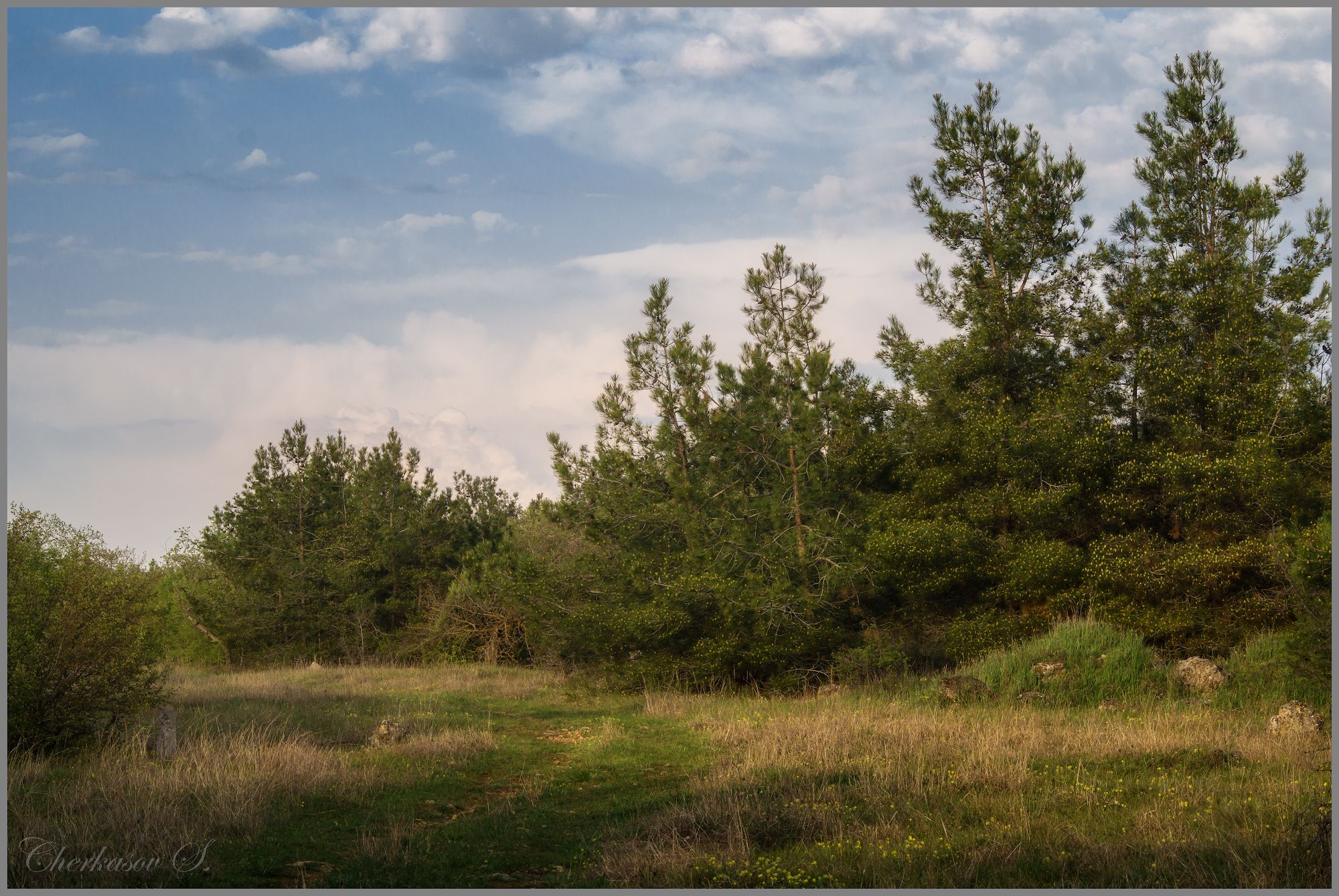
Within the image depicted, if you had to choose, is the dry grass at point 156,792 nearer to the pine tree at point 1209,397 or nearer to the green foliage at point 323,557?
the pine tree at point 1209,397

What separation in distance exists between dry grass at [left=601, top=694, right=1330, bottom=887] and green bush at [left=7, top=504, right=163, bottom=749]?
776cm

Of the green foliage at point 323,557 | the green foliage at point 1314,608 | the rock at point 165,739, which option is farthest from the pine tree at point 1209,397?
the green foliage at point 323,557

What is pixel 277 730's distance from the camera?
43.2 ft

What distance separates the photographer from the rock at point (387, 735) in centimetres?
1260

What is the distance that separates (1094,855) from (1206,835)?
1012 millimetres

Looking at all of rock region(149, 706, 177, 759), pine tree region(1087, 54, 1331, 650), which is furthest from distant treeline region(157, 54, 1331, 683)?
rock region(149, 706, 177, 759)

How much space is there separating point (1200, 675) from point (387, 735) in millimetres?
12875

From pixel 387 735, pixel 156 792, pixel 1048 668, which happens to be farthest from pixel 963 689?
pixel 156 792

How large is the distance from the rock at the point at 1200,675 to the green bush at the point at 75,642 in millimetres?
15765

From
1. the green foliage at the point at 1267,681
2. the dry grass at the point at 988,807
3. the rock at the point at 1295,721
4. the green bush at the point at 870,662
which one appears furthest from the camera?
the green bush at the point at 870,662

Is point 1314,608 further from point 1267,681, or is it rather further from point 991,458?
point 991,458

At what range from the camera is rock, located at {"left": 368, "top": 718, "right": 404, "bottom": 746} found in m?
12.6

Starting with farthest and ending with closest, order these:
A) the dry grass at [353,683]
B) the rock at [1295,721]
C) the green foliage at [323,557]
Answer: the green foliage at [323,557] → the dry grass at [353,683] → the rock at [1295,721]

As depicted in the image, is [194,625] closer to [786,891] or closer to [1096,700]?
[1096,700]
